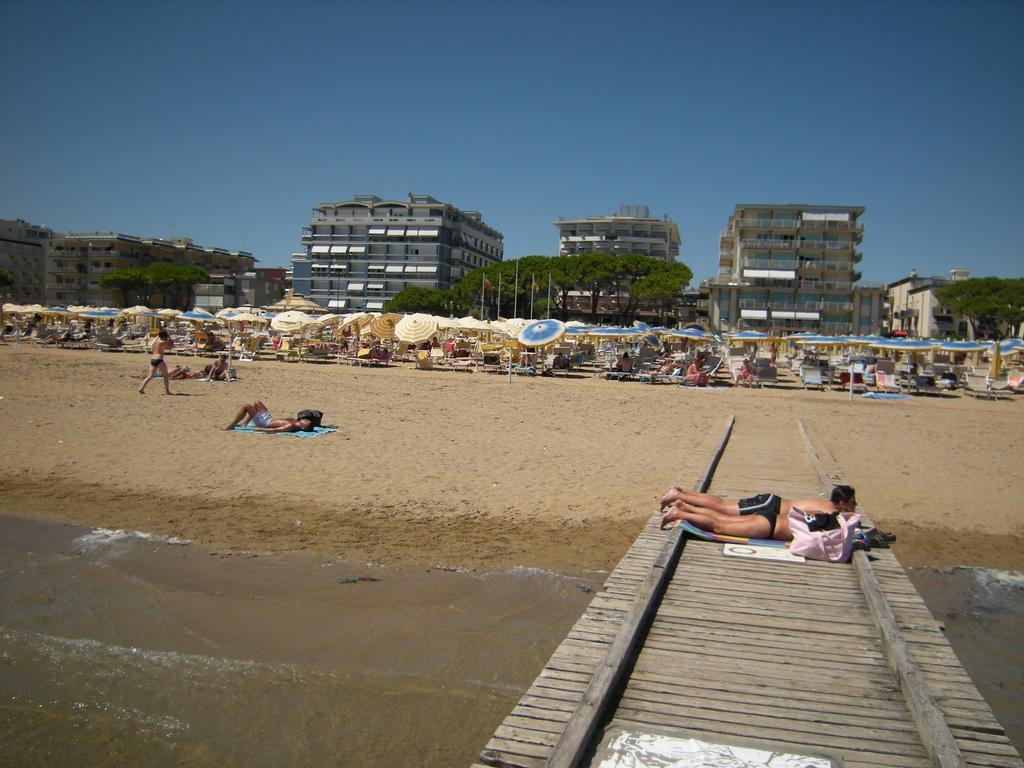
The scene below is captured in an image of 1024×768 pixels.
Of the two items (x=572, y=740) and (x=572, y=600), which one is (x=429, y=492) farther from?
(x=572, y=740)

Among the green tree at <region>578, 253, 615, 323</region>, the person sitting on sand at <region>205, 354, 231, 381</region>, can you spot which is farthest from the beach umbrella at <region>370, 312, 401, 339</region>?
the green tree at <region>578, 253, 615, 323</region>

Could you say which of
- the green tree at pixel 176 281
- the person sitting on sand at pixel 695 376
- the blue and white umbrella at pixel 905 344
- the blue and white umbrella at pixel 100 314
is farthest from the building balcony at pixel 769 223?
the green tree at pixel 176 281

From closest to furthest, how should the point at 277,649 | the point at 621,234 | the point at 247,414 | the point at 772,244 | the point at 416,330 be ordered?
the point at 277,649
the point at 247,414
the point at 416,330
the point at 772,244
the point at 621,234

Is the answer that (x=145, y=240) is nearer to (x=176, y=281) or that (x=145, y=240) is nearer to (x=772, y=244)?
(x=176, y=281)

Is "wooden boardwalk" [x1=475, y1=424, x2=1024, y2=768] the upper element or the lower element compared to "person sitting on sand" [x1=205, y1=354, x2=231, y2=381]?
lower

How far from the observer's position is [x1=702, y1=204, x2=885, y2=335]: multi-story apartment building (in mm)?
63156

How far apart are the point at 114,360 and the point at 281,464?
709 inches

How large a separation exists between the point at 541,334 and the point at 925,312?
65.0 meters

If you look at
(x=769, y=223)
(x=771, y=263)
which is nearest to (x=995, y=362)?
(x=771, y=263)

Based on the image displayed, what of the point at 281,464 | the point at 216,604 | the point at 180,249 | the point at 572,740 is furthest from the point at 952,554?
the point at 180,249

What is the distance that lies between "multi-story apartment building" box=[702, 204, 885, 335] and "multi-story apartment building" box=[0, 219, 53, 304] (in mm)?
77565

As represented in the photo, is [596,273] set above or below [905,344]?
above

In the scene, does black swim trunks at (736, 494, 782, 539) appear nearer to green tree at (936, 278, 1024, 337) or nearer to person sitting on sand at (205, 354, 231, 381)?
person sitting on sand at (205, 354, 231, 381)

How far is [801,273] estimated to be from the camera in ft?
209
